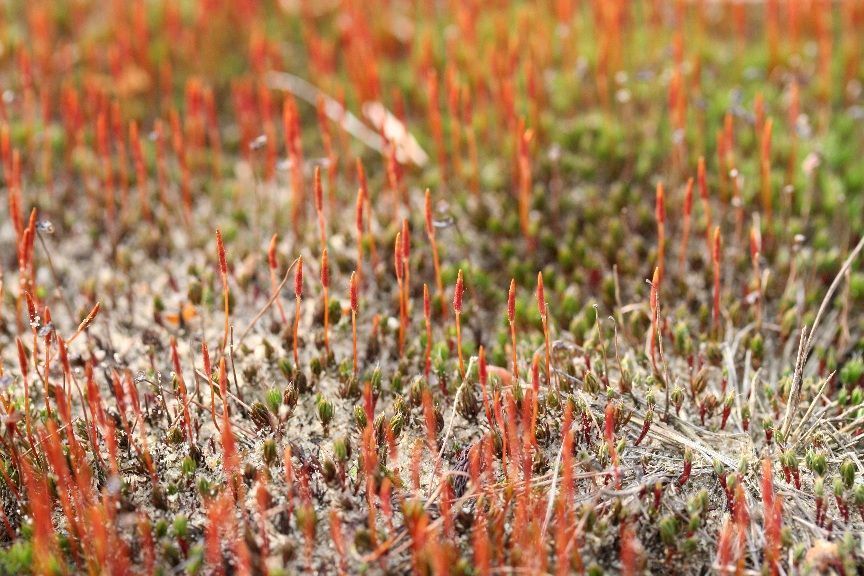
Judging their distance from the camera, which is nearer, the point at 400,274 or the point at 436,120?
the point at 400,274

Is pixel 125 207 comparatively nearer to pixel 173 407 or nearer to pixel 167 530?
pixel 173 407

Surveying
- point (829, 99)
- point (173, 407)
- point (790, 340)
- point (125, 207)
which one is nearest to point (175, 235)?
point (125, 207)

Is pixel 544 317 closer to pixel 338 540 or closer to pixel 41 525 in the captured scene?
pixel 338 540

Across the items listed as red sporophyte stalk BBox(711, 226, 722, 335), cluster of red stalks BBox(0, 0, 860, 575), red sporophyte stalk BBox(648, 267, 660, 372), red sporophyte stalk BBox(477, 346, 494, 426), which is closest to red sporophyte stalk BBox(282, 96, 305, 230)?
cluster of red stalks BBox(0, 0, 860, 575)

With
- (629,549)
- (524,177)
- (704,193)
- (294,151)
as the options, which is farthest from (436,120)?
(629,549)

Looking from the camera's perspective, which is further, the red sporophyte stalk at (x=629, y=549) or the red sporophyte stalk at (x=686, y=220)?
the red sporophyte stalk at (x=686, y=220)

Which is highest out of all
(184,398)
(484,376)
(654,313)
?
(654,313)

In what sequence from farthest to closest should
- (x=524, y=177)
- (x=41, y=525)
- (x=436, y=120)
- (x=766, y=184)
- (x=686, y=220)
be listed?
(x=436, y=120) → (x=766, y=184) → (x=524, y=177) → (x=686, y=220) → (x=41, y=525)

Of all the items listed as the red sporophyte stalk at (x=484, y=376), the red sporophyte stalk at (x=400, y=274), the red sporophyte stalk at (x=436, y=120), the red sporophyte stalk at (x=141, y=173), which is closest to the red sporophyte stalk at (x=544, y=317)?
the red sporophyte stalk at (x=484, y=376)

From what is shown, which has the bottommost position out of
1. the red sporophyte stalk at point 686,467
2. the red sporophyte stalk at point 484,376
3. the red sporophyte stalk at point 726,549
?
the red sporophyte stalk at point 726,549

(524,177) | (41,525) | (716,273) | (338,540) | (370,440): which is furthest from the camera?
(524,177)

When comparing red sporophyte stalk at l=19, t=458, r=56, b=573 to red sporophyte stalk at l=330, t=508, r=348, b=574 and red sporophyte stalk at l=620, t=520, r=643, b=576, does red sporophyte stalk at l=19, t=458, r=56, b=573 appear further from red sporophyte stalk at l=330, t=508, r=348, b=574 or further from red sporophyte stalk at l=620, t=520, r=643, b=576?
red sporophyte stalk at l=620, t=520, r=643, b=576

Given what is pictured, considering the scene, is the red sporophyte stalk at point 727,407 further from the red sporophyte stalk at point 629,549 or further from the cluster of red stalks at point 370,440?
the red sporophyte stalk at point 629,549

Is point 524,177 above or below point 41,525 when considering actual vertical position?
above
